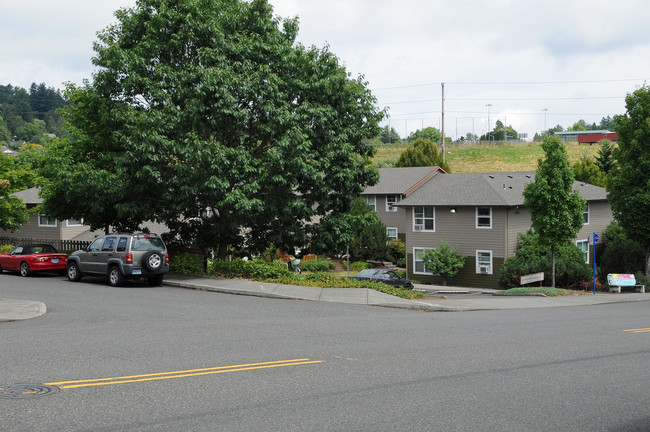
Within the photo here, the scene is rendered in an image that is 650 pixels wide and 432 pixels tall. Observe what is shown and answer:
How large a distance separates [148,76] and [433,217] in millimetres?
24228

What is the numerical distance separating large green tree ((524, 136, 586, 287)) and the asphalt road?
Answer: 47.1 ft

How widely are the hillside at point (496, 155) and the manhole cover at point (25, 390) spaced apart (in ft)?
277

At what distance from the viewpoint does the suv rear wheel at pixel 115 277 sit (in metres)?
20.7

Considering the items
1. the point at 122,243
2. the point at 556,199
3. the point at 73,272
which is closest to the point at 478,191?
the point at 556,199

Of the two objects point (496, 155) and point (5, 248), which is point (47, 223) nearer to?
point (5, 248)

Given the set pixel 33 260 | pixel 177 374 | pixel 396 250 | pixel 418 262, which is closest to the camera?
pixel 177 374

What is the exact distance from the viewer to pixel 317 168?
2295 cm

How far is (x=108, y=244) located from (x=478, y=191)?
26.7 m

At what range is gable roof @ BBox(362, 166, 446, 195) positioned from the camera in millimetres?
51281

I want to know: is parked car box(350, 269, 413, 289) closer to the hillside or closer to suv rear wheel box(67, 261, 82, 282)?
suv rear wheel box(67, 261, 82, 282)

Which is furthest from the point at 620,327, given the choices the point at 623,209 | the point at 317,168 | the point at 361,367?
the point at 623,209

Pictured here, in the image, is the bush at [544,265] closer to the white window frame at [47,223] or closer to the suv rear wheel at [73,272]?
the suv rear wheel at [73,272]

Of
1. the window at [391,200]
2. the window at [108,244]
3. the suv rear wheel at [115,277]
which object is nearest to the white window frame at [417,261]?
the window at [391,200]

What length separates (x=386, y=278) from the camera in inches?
1277
